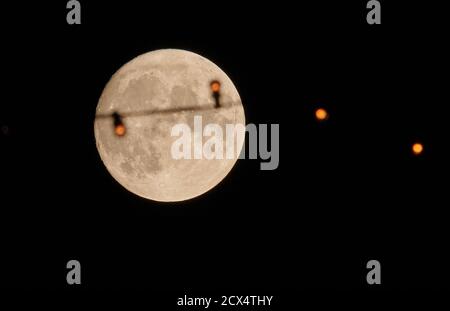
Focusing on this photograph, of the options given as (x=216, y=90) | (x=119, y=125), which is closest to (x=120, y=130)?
(x=119, y=125)

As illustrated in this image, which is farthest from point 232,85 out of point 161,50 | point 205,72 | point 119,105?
point 119,105

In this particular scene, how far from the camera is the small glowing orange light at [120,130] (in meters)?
6.40

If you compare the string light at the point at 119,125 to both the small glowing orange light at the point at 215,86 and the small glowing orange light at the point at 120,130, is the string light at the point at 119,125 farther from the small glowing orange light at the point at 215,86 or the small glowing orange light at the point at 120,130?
the small glowing orange light at the point at 215,86

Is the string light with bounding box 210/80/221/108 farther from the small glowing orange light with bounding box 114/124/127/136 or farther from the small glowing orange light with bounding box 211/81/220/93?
the small glowing orange light with bounding box 114/124/127/136

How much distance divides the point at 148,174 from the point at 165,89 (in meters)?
1.04

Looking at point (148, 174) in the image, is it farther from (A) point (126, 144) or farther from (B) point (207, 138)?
(B) point (207, 138)

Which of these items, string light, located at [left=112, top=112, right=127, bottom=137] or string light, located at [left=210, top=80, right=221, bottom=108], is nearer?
string light, located at [left=112, top=112, right=127, bottom=137]

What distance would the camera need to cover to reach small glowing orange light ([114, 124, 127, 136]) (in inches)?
252

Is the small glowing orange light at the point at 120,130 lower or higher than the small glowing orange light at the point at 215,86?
lower

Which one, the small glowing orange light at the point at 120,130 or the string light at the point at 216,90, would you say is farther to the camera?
the string light at the point at 216,90

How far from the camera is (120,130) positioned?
6.44 metres

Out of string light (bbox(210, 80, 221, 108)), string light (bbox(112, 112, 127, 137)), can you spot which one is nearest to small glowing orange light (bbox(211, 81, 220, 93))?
string light (bbox(210, 80, 221, 108))

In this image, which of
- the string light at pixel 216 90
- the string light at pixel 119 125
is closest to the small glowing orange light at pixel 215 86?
the string light at pixel 216 90

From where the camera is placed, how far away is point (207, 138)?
6.36 metres
